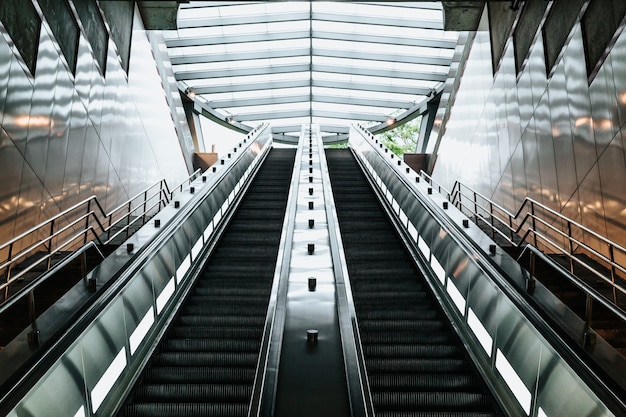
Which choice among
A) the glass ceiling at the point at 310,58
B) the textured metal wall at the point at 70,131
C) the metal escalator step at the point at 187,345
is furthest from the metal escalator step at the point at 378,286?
the glass ceiling at the point at 310,58

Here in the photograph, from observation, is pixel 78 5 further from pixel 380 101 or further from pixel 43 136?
pixel 380 101

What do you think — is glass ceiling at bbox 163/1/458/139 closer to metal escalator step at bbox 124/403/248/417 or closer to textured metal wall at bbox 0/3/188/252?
textured metal wall at bbox 0/3/188/252

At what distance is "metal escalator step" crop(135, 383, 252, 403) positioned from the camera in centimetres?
436

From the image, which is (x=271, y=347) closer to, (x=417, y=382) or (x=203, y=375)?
(x=203, y=375)

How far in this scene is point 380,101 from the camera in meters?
26.5

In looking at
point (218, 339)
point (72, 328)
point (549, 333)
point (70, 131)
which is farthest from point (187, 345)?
point (70, 131)

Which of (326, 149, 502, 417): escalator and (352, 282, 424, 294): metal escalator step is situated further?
(352, 282, 424, 294): metal escalator step

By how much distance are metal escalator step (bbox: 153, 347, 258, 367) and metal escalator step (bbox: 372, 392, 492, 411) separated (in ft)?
3.90

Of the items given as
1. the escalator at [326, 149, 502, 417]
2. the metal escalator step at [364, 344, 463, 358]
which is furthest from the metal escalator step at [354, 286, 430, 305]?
the metal escalator step at [364, 344, 463, 358]

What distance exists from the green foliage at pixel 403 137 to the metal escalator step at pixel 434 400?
36.4 meters

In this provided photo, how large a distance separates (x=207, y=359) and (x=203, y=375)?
23cm

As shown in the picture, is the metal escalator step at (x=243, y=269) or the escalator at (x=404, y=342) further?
the metal escalator step at (x=243, y=269)

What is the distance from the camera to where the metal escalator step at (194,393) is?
4.36 m

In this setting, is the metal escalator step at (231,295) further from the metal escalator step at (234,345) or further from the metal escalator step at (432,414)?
the metal escalator step at (432,414)
